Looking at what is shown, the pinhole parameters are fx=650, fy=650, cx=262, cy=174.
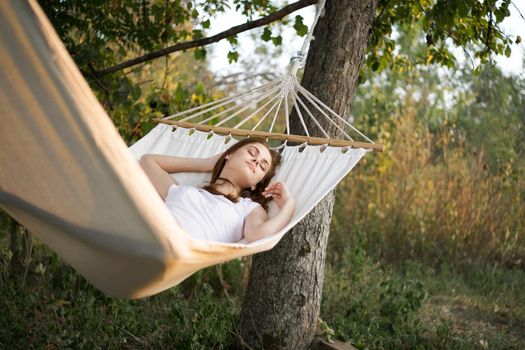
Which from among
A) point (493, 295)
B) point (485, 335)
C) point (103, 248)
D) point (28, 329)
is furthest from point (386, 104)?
point (103, 248)

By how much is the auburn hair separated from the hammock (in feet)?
1.76

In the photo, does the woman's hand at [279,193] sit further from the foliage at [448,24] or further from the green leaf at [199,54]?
the green leaf at [199,54]

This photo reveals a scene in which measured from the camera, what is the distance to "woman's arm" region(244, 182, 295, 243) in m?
1.93

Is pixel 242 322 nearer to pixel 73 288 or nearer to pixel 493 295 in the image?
pixel 73 288

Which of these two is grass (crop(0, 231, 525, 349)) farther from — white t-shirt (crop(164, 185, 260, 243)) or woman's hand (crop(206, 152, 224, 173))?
woman's hand (crop(206, 152, 224, 173))

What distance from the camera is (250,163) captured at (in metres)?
2.16

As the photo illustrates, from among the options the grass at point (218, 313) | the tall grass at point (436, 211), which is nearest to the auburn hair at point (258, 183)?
the grass at point (218, 313)

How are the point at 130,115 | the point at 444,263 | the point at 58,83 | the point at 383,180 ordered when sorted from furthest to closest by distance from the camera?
the point at 383,180, the point at 444,263, the point at 130,115, the point at 58,83

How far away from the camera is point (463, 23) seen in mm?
2992

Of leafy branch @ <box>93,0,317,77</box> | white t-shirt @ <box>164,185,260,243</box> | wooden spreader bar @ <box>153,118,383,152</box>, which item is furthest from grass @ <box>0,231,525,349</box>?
leafy branch @ <box>93,0,317,77</box>

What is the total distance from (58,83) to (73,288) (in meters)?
1.86

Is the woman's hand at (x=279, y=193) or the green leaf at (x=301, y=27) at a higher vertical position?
the green leaf at (x=301, y=27)

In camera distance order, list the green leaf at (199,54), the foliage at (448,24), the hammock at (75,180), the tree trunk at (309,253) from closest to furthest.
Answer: the hammock at (75,180), the tree trunk at (309,253), the foliage at (448,24), the green leaf at (199,54)

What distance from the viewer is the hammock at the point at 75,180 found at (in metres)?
1.31
